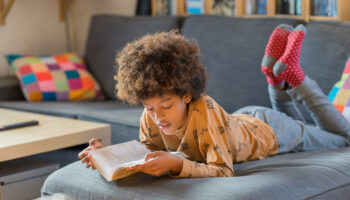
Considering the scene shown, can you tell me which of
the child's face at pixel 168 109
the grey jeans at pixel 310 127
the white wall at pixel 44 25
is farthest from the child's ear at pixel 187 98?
the white wall at pixel 44 25

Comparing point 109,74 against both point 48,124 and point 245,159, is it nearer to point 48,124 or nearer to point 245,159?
point 48,124

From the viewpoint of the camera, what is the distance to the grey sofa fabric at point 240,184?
4.10ft

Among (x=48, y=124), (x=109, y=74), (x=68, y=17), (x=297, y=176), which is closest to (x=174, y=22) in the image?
(x=109, y=74)

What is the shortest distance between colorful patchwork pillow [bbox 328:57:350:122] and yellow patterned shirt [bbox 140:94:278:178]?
359 millimetres

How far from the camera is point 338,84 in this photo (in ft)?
6.59

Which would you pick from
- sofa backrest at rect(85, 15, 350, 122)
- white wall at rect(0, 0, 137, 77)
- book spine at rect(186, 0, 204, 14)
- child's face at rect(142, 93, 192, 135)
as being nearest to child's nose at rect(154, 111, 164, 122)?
child's face at rect(142, 93, 192, 135)

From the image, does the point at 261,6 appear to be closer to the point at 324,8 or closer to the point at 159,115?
the point at 324,8

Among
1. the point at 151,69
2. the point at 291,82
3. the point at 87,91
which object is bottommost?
the point at 87,91

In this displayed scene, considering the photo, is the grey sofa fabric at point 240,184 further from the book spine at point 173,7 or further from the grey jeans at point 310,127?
the book spine at point 173,7

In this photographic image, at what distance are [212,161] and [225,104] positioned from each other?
42.3 inches

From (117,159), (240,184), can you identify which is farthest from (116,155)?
(240,184)

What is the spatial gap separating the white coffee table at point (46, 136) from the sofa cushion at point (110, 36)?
936 mm

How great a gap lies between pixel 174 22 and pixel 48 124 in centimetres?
109

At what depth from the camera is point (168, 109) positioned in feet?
4.69
